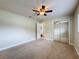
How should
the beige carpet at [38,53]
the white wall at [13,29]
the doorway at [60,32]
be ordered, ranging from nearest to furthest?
the beige carpet at [38,53], the white wall at [13,29], the doorway at [60,32]

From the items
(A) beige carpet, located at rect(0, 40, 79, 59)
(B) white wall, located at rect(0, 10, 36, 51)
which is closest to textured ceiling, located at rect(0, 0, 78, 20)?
(B) white wall, located at rect(0, 10, 36, 51)

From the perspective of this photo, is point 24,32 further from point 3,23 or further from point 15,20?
point 3,23

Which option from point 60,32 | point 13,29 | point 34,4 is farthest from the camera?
point 60,32

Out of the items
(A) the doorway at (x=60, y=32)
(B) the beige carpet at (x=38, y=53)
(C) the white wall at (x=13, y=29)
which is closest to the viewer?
(B) the beige carpet at (x=38, y=53)

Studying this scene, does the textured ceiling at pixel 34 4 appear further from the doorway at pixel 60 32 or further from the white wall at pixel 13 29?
the doorway at pixel 60 32

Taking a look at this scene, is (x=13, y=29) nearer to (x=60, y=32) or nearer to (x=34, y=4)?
(x=34, y=4)

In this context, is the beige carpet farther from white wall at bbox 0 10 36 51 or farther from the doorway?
the doorway

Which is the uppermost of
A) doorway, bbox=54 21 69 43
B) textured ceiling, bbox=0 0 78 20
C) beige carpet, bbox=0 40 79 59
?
textured ceiling, bbox=0 0 78 20

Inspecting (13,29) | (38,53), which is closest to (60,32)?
(38,53)

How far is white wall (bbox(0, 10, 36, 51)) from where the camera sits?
4.30 metres

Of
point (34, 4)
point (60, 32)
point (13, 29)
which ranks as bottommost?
point (60, 32)

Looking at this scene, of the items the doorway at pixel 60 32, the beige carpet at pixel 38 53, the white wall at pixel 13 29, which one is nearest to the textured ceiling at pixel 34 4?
the white wall at pixel 13 29

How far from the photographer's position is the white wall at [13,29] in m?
4.30

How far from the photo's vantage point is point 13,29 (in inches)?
198
